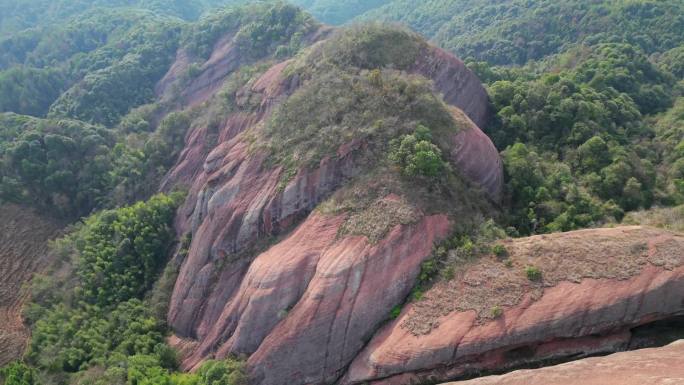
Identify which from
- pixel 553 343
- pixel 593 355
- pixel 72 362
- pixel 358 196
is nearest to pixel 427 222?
pixel 358 196

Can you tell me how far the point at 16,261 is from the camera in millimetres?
44438

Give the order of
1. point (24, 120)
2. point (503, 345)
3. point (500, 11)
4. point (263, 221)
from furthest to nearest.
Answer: point (500, 11) → point (24, 120) → point (263, 221) → point (503, 345)

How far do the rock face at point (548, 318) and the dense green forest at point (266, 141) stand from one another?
229 inches

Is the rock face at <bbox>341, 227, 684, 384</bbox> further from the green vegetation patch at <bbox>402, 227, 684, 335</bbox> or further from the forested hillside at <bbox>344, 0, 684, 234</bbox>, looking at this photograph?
the forested hillside at <bbox>344, 0, 684, 234</bbox>

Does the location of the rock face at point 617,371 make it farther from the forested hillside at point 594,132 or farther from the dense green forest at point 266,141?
the forested hillside at point 594,132

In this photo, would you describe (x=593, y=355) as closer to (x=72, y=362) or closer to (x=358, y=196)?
(x=358, y=196)

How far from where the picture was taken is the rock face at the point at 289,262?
24.0m

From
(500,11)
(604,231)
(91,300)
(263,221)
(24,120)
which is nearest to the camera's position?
(604,231)

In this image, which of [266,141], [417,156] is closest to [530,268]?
[417,156]

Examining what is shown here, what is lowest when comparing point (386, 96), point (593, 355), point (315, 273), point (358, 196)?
point (593, 355)

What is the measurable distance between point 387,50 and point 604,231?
70.1 ft

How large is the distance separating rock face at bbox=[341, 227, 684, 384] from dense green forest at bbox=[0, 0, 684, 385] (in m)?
5.81

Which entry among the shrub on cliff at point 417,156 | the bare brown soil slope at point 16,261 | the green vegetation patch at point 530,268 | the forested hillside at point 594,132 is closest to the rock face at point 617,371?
the green vegetation patch at point 530,268

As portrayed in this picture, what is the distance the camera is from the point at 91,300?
35312 millimetres
